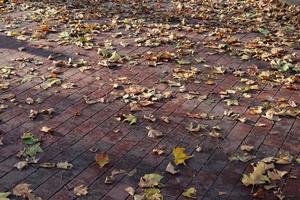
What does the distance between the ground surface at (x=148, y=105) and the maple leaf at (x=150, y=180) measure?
4cm

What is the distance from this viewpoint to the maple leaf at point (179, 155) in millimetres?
4217

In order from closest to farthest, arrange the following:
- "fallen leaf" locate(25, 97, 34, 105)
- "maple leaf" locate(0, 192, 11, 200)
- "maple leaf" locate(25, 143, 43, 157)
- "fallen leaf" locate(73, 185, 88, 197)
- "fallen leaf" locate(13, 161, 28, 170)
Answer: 1. "maple leaf" locate(0, 192, 11, 200)
2. "fallen leaf" locate(73, 185, 88, 197)
3. "fallen leaf" locate(13, 161, 28, 170)
4. "maple leaf" locate(25, 143, 43, 157)
5. "fallen leaf" locate(25, 97, 34, 105)

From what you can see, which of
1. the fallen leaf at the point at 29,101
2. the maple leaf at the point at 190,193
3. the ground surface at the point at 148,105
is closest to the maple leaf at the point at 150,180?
the ground surface at the point at 148,105

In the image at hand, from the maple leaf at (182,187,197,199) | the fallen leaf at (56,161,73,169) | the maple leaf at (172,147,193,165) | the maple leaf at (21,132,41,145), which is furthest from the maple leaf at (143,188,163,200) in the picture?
the maple leaf at (21,132,41,145)

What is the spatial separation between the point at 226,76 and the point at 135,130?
2051mm

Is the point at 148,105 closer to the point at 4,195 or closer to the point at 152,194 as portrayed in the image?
the point at 152,194

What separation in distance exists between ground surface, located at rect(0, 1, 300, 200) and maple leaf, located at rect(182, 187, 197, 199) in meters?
0.05

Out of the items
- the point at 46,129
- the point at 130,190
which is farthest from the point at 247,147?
the point at 46,129

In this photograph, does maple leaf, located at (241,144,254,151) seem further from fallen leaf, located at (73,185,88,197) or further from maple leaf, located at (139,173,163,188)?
fallen leaf, located at (73,185,88,197)

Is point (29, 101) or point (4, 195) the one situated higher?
point (4, 195)

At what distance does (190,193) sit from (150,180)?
39 cm

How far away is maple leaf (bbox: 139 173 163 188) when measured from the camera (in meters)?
3.88

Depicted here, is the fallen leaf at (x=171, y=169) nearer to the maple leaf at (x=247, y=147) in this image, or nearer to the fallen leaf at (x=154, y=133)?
the fallen leaf at (x=154, y=133)

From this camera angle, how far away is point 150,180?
12.9 feet
